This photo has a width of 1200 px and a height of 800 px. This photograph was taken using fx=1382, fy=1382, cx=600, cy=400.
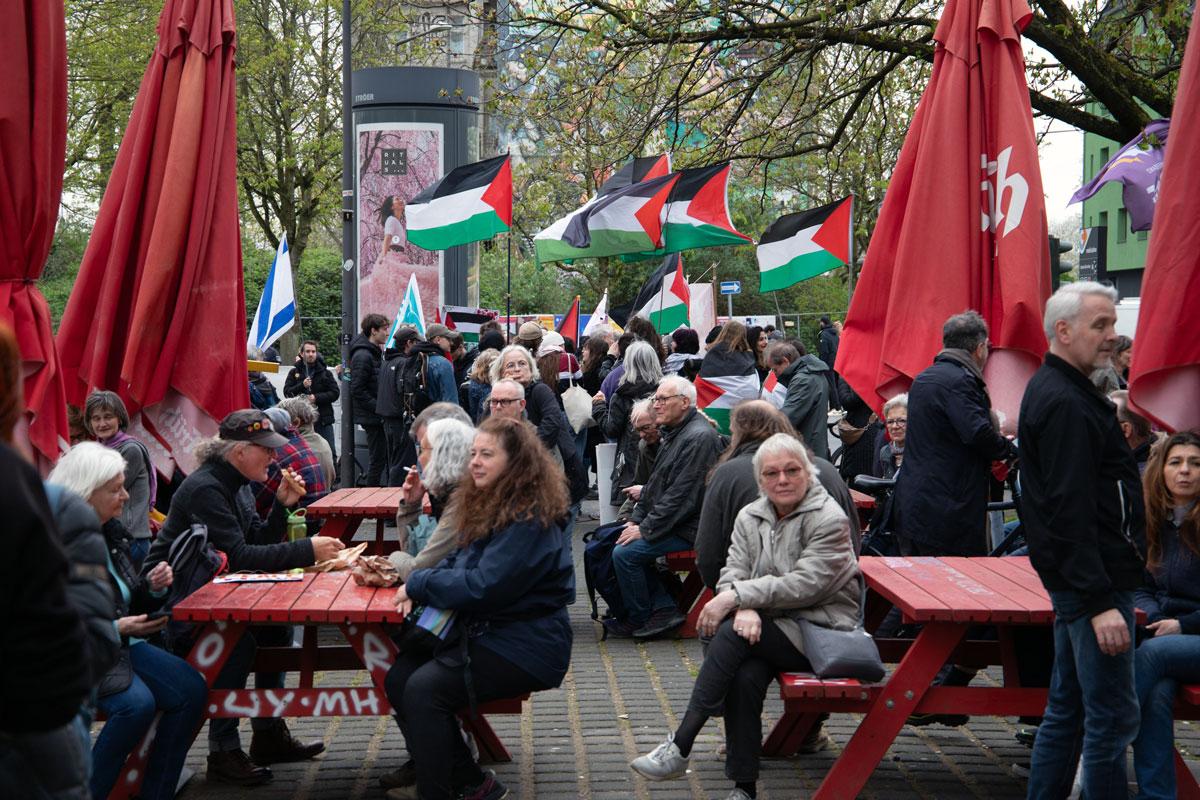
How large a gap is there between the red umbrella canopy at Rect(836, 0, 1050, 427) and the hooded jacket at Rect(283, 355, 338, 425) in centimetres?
1006

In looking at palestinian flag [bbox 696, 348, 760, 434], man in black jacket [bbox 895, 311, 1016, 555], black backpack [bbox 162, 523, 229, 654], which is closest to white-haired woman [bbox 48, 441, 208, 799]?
black backpack [bbox 162, 523, 229, 654]

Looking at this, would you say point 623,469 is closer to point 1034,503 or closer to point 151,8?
point 1034,503

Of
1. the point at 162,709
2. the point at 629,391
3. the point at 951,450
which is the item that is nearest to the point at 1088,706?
the point at 951,450

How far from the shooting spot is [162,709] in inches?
207

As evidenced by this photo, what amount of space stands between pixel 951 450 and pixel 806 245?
5023 mm

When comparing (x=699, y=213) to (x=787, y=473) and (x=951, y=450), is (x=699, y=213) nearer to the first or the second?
(x=951, y=450)

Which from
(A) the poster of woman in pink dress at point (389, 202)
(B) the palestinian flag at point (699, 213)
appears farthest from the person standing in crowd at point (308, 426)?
(A) the poster of woman in pink dress at point (389, 202)

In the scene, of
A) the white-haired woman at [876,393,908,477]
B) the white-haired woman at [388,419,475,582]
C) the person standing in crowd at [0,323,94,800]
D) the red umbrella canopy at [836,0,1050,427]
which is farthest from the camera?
the white-haired woman at [876,393,908,477]

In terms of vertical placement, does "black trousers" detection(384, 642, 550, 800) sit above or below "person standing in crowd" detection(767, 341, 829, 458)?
below

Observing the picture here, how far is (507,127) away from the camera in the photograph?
16703 mm

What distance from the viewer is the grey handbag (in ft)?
17.2

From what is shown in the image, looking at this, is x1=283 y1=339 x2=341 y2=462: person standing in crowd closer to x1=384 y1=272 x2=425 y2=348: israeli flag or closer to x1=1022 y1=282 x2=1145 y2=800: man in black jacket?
x1=384 y1=272 x2=425 y2=348: israeli flag

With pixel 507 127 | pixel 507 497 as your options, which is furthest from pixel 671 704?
pixel 507 127

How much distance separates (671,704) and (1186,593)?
9.20 feet
